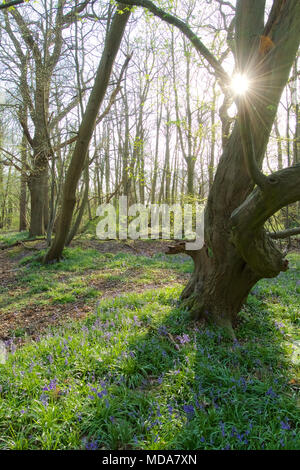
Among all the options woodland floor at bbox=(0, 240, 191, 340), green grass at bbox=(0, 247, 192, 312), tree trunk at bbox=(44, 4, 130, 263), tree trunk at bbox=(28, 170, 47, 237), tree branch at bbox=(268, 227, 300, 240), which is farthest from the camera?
tree trunk at bbox=(28, 170, 47, 237)

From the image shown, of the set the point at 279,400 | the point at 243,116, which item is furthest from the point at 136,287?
the point at 243,116

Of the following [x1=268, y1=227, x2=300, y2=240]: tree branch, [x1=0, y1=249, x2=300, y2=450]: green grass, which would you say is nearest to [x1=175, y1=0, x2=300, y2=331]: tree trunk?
[x1=268, y1=227, x2=300, y2=240]: tree branch

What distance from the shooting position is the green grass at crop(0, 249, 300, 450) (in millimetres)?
1962

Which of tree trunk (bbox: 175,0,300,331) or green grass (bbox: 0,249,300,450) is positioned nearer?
green grass (bbox: 0,249,300,450)

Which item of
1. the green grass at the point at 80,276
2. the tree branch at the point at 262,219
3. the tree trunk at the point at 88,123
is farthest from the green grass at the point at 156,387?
the tree trunk at the point at 88,123

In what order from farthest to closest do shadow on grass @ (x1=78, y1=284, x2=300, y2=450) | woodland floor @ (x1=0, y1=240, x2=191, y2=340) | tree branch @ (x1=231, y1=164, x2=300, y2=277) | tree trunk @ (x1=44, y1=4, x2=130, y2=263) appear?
tree trunk @ (x1=44, y1=4, x2=130, y2=263) → woodland floor @ (x1=0, y1=240, x2=191, y2=340) → tree branch @ (x1=231, y1=164, x2=300, y2=277) → shadow on grass @ (x1=78, y1=284, x2=300, y2=450)

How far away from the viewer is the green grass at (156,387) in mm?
1962

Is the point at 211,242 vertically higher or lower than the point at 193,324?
higher

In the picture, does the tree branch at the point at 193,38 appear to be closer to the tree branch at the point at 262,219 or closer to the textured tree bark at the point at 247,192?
the textured tree bark at the point at 247,192

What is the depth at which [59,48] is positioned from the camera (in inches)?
361

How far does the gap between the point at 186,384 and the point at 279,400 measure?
2.66 feet

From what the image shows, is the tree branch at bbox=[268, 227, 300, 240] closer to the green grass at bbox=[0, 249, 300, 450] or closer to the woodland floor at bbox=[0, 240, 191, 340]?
the green grass at bbox=[0, 249, 300, 450]
